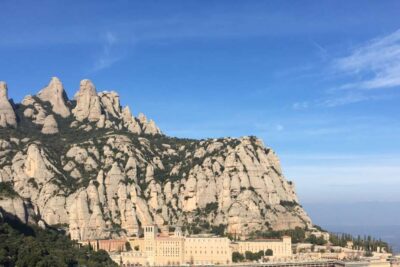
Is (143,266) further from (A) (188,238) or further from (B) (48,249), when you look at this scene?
(B) (48,249)

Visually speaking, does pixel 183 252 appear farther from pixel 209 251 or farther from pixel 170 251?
pixel 209 251

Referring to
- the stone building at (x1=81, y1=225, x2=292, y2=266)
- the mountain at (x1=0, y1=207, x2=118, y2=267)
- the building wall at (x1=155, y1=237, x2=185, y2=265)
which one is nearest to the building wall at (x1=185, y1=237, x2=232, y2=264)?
the stone building at (x1=81, y1=225, x2=292, y2=266)

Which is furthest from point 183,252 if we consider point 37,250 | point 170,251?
point 37,250

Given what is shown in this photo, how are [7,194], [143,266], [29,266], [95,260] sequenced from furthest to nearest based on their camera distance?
1. [143,266]
2. [7,194]
3. [95,260]
4. [29,266]

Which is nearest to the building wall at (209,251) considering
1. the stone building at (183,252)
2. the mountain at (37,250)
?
the stone building at (183,252)

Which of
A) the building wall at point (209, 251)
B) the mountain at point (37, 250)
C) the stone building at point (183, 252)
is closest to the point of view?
the mountain at point (37, 250)

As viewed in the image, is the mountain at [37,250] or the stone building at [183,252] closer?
the mountain at [37,250]

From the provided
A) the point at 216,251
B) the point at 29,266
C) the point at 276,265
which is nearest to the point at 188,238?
the point at 216,251

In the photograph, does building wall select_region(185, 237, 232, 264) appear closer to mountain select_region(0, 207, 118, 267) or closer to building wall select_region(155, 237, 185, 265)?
building wall select_region(155, 237, 185, 265)

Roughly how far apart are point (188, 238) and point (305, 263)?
106 feet

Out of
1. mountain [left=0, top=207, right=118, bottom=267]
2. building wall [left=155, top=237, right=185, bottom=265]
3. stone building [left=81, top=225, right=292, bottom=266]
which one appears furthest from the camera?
building wall [left=155, top=237, right=185, bottom=265]

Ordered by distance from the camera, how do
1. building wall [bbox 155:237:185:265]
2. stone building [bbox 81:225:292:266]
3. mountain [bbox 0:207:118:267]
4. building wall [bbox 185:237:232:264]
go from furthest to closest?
building wall [bbox 155:237:185:265], building wall [bbox 185:237:232:264], stone building [bbox 81:225:292:266], mountain [bbox 0:207:118:267]

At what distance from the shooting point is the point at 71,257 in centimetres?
14700

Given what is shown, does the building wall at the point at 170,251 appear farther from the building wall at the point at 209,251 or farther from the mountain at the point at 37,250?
the mountain at the point at 37,250
